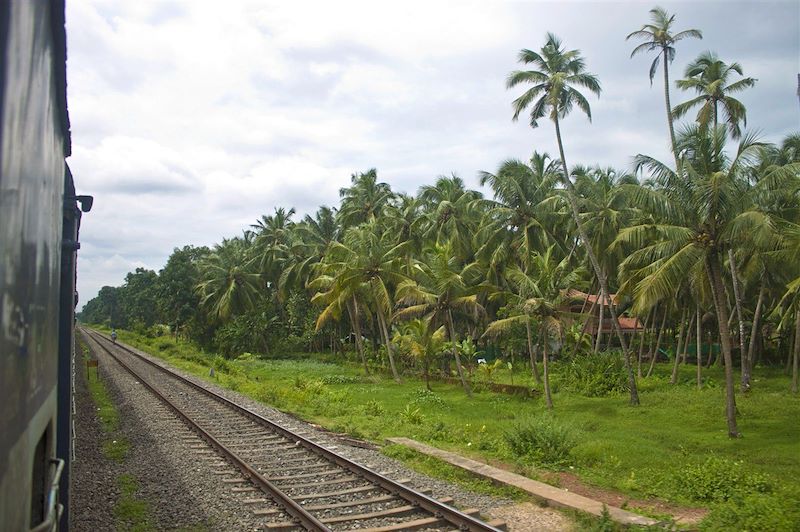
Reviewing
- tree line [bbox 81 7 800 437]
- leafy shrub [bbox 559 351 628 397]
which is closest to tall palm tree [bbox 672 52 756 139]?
tree line [bbox 81 7 800 437]

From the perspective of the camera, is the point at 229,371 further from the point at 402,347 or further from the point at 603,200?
the point at 603,200

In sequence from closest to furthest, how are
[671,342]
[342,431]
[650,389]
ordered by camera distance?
[342,431]
[650,389]
[671,342]

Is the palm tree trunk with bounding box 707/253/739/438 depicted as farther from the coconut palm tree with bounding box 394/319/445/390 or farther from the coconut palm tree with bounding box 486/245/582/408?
the coconut palm tree with bounding box 394/319/445/390

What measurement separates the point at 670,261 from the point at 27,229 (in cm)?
1695

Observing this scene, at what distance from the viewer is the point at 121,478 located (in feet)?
32.0

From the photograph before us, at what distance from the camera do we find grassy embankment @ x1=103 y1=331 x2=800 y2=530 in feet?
32.2

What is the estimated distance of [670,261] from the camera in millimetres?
17094

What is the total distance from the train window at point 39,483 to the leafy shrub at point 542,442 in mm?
9294

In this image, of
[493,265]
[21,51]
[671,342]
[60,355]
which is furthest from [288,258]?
[21,51]

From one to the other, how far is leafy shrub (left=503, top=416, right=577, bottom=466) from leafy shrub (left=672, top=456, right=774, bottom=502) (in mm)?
2050

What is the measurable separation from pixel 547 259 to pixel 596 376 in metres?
5.86

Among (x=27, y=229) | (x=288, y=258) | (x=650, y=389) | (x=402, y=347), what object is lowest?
(x=650, y=389)

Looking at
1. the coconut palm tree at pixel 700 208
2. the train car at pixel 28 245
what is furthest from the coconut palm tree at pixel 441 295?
the train car at pixel 28 245

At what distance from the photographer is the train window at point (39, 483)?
3428mm
